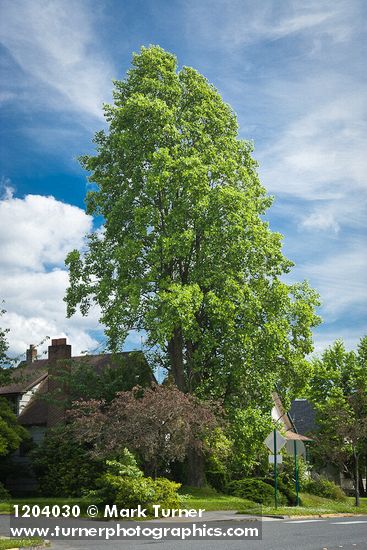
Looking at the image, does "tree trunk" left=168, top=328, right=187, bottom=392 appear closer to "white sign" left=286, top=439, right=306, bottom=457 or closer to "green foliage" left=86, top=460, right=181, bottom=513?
"white sign" left=286, top=439, right=306, bottom=457

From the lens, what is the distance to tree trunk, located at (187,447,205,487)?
1293 inches

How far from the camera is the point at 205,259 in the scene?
33.1 metres

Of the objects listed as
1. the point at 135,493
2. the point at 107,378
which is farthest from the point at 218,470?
the point at 135,493

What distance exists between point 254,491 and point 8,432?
11.7 metres

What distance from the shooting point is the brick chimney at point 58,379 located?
A: 1428 inches

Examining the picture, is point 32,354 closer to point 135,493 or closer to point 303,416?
point 135,493

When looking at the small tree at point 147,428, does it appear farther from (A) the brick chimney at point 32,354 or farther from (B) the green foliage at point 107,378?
(A) the brick chimney at point 32,354

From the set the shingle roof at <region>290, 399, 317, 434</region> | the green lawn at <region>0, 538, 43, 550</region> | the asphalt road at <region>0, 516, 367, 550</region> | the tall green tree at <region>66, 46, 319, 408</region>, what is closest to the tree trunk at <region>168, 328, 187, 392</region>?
the tall green tree at <region>66, 46, 319, 408</region>

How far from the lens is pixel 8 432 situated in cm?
3319

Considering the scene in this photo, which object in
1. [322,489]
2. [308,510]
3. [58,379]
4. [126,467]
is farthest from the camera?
[322,489]

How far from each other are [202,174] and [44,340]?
42.1ft

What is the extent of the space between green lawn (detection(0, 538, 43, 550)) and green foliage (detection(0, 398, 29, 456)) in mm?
17541

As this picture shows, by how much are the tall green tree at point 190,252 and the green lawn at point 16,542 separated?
15.3 meters

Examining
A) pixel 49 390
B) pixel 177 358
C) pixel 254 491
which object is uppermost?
pixel 177 358
